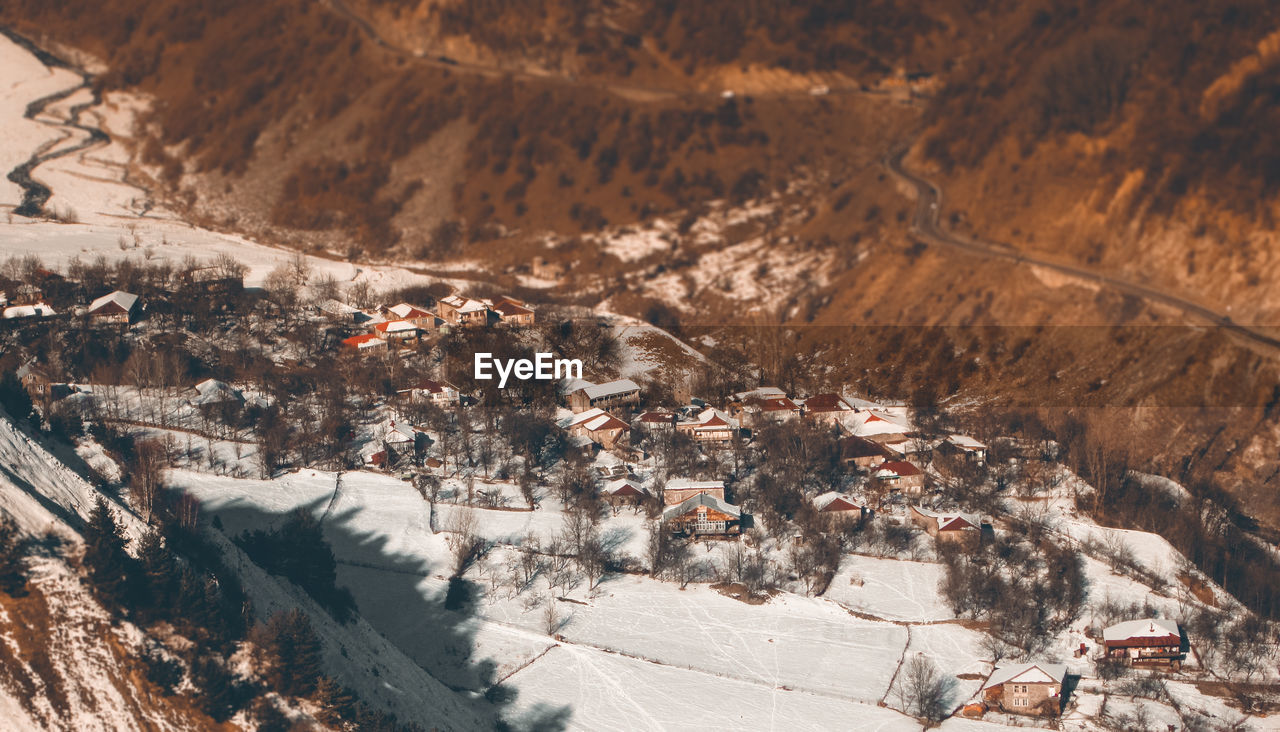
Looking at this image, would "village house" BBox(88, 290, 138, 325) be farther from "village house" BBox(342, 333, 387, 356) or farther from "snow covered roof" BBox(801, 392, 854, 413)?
"snow covered roof" BBox(801, 392, 854, 413)

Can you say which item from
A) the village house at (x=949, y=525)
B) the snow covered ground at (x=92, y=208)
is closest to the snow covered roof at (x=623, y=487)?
the village house at (x=949, y=525)

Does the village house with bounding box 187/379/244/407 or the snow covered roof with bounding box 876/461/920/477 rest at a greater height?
the village house with bounding box 187/379/244/407

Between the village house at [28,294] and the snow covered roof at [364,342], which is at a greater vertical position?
the village house at [28,294]

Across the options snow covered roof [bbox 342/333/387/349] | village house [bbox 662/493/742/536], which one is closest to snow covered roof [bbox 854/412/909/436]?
village house [bbox 662/493/742/536]

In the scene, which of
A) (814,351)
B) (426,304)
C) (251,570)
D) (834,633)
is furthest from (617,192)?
(251,570)

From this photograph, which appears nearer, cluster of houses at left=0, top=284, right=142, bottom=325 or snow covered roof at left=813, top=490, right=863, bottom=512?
snow covered roof at left=813, top=490, right=863, bottom=512

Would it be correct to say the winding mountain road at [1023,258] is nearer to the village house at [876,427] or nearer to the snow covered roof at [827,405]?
the village house at [876,427]

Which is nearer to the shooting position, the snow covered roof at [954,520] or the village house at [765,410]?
the snow covered roof at [954,520]

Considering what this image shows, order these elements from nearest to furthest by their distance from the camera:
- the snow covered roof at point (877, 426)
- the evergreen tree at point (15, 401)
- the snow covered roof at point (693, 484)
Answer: the evergreen tree at point (15, 401) → the snow covered roof at point (693, 484) → the snow covered roof at point (877, 426)
